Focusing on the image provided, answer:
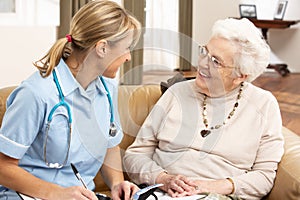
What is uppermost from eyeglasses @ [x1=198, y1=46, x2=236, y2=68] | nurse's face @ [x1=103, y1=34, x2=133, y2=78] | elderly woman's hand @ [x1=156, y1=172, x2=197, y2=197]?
nurse's face @ [x1=103, y1=34, x2=133, y2=78]

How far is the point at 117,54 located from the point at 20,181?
0.45 meters

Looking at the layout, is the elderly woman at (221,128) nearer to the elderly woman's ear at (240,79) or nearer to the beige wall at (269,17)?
the elderly woman's ear at (240,79)

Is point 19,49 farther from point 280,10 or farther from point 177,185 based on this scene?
point 280,10

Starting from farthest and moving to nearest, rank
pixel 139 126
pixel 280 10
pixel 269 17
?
1. pixel 269 17
2. pixel 280 10
3. pixel 139 126

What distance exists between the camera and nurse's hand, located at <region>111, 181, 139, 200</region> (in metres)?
1.45

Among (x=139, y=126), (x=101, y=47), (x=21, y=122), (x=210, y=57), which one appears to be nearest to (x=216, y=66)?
(x=210, y=57)

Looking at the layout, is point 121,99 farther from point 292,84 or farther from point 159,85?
point 292,84

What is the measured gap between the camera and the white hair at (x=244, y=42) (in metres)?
1.75

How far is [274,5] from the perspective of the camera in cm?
691

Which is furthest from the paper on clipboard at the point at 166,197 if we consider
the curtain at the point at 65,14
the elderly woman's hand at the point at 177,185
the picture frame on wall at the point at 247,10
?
the picture frame on wall at the point at 247,10

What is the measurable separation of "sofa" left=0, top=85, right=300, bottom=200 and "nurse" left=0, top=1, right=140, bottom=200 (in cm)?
37

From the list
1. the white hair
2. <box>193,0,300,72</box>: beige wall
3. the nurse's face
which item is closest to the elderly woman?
the white hair

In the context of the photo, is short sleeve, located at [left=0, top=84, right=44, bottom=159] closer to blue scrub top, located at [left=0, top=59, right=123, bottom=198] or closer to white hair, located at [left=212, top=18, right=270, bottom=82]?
blue scrub top, located at [left=0, top=59, right=123, bottom=198]

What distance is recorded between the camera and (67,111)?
1.42 metres
